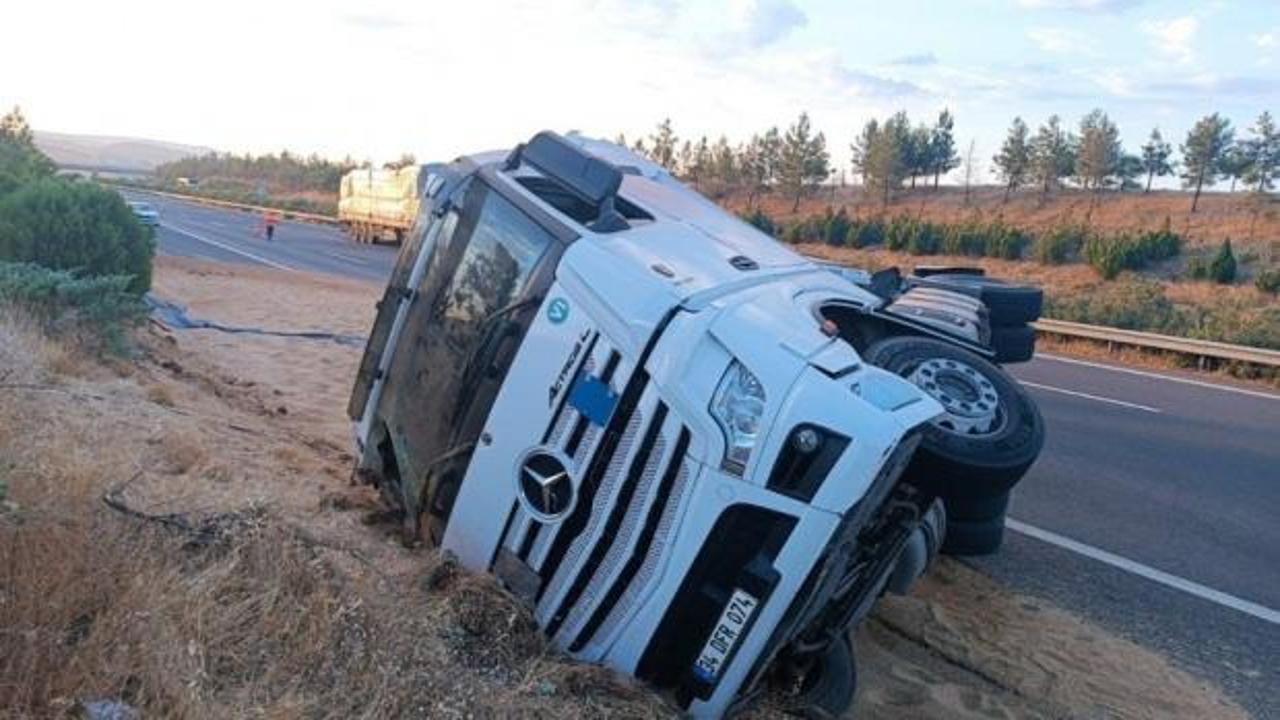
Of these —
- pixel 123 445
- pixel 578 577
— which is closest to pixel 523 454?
pixel 578 577

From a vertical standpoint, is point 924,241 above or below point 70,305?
above

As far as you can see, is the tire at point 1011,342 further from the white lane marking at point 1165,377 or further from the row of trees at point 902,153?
the row of trees at point 902,153

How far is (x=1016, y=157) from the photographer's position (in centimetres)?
5453

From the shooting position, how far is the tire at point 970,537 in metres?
4.68

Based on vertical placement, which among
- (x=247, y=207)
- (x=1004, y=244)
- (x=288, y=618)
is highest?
(x=1004, y=244)

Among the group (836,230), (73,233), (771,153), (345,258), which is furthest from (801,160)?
(73,233)

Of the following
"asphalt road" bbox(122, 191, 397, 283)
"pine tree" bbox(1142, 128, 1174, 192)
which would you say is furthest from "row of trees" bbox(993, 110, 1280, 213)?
"asphalt road" bbox(122, 191, 397, 283)

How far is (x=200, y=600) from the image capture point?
3170mm

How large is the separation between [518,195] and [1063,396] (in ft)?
30.3

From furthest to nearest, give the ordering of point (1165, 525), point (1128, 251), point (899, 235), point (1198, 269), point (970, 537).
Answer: point (899, 235), point (1128, 251), point (1198, 269), point (1165, 525), point (970, 537)

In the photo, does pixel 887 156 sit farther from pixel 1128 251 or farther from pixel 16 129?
pixel 16 129

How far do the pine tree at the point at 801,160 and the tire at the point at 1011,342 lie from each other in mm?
52295

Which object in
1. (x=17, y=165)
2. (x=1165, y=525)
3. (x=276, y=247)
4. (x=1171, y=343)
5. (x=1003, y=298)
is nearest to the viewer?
(x=1165, y=525)

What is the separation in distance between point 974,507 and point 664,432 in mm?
1806
